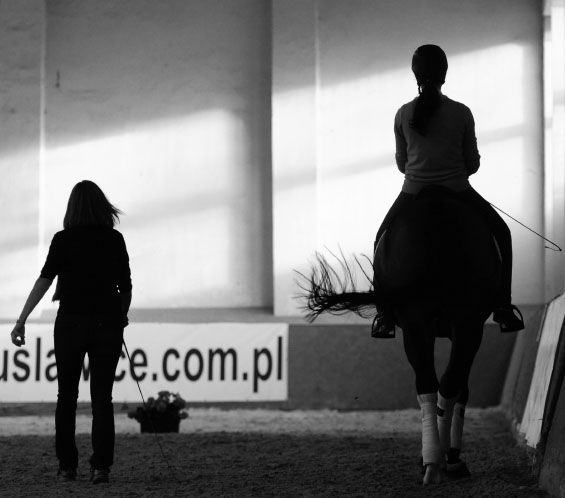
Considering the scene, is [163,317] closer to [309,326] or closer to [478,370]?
[309,326]

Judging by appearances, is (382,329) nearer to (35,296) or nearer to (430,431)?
(430,431)

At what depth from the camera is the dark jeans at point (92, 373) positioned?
6.37 meters

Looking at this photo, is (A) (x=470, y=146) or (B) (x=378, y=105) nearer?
(A) (x=470, y=146)

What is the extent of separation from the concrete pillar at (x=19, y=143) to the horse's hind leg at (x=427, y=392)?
7.35 meters

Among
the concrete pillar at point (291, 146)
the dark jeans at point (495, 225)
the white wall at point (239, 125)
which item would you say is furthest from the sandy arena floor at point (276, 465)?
the white wall at point (239, 125)

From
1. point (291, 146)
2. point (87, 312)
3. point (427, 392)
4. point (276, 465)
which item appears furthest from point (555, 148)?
point (87, 312)

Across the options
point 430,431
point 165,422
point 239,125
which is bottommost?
point 165,422

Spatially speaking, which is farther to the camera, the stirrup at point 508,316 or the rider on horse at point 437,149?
the stirrup at point 508,316

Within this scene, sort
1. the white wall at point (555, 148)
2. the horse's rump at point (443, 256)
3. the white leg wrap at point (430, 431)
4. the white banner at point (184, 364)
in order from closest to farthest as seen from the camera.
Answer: the horse's rump at point (443, 256) → the white leg wrap at point (430, 431) → the white wall at point (555, 148) → the white banner at point (184, 364)

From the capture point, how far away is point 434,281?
5.66 m

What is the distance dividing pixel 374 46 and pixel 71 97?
330 centimetres

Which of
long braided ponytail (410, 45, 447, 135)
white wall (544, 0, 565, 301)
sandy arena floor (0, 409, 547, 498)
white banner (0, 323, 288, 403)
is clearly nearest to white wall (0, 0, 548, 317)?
white wall (544, 0, 565, 301)

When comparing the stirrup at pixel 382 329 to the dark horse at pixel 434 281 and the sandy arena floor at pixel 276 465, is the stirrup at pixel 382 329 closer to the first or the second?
the dark horse at pixel 434 281

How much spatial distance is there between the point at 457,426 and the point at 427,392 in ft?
1.73
